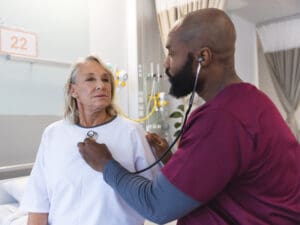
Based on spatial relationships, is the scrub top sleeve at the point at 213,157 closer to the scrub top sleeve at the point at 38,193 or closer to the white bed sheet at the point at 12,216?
the scrub top sleeve at the point at 38,193

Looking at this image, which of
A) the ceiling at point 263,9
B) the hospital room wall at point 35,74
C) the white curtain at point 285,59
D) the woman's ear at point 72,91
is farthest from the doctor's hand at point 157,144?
the white curtain at point 285,59

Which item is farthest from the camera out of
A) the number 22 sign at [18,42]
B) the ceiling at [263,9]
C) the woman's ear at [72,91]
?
the ceiling at [263,9]

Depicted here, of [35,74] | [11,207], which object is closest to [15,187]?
[11,207]

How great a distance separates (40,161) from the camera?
51.6 inches

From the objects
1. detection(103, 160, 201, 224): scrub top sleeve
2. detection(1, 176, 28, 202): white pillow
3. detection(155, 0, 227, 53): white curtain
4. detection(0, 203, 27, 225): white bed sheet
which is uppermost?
detection(155, 0, 227, 53): white curtain

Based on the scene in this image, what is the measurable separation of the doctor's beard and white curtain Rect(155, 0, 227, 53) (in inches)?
73.8

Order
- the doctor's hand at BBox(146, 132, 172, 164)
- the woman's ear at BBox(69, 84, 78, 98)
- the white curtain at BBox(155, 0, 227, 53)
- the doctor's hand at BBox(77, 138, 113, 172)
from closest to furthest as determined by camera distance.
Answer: the doctor's hand at BBox(77, 138, 113, 172) < the doctor's hand at BBox(146, 132, 172, 164) < the woman's ear at BBox(69, 84, 78, 98) < the white curtain at BBox(155, 0, 227, 53)

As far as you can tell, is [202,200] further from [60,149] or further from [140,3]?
[140,3]

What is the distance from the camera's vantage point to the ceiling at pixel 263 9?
343 centimetres

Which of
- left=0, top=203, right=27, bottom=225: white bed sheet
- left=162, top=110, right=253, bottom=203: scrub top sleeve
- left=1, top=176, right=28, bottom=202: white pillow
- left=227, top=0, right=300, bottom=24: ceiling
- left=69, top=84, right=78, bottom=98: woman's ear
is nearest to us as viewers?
left=162, top=110, right=253, bottom=203: scrub top sleeve

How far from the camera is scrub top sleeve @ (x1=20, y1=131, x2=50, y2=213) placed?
1.28m

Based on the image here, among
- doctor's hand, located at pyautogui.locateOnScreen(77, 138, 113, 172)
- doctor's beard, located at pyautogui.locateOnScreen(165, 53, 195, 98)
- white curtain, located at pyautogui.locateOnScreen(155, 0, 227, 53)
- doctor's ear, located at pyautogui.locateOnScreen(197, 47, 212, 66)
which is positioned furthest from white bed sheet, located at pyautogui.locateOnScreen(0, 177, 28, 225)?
white curtain, located at pyautogui.locateOnScreen(155, 0, 227, 53)

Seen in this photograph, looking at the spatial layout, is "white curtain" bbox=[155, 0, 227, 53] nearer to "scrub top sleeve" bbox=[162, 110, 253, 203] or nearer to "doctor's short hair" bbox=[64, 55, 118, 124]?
"doctor's short hair" bbox=[64, 55, 118, 124]

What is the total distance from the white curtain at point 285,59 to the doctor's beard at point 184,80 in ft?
11.4
